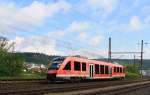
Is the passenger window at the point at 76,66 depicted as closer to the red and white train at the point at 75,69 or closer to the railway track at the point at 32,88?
the red and white train at the point at 75,69

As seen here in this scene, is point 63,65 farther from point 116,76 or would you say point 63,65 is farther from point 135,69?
point 135,69

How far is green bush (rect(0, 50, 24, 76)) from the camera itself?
189ft

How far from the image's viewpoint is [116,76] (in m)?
66.1

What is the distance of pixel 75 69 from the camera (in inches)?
1721

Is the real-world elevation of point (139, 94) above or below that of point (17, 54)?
below

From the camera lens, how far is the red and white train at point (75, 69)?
41281 millimetres

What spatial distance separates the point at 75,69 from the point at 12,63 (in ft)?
58.4

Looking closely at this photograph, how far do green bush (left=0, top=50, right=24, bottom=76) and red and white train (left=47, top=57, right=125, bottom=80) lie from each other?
12.3 m

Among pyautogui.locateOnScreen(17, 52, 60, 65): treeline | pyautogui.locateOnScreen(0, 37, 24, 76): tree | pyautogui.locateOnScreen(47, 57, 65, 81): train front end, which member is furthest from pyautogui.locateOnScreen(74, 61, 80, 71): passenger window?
pyautogui.locateOnScreen(17, 52, 60, 65): treeline

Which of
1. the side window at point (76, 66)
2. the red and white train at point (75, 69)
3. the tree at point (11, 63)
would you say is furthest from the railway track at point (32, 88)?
the tree at point (11, 63)

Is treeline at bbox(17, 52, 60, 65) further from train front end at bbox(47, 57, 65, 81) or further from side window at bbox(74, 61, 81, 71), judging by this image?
train front end at bbox(47, 57, 65, 81)

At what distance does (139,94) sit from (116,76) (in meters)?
35.7

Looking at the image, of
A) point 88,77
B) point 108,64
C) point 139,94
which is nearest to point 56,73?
point 88,77

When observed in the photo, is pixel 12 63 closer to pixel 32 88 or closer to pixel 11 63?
pixel 11 63
